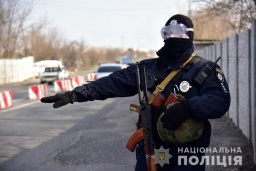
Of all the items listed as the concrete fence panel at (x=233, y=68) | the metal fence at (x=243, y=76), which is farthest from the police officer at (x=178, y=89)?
the concrete fence panel at (x=233, y=68)

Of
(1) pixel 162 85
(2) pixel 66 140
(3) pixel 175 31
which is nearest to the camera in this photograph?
(1) pixel 162 85

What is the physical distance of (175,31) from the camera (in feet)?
10.4

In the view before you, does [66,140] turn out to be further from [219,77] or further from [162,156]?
[219,77]

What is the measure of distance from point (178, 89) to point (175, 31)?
429mm

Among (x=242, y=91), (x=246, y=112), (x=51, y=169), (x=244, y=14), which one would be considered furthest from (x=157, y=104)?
(x=244, y=14)

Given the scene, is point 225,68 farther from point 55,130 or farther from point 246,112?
point 55,130

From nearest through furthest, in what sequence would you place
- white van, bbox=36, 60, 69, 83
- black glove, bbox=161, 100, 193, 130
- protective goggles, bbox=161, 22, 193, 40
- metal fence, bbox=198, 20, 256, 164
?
1. black glove, bbox=161, 100, 193, 130
2. protective goggles, bbox=161, 22, 193, 40
3. metal fence, bbox=198, 20, 256, 164
4. white van, bbox=36, 60, 69, 83

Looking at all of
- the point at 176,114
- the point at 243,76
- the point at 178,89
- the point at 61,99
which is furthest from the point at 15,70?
the point at 176,114

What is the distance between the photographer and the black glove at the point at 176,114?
9.16 ft

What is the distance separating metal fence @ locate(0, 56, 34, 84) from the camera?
4041cm

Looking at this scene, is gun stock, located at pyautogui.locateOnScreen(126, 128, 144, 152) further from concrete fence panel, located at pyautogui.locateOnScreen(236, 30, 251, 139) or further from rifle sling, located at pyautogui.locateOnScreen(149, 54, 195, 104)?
concrete fence panel, located at pyautogui.locateOnScreen(236, 30, 251, 139)

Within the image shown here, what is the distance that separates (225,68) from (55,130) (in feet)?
14.3

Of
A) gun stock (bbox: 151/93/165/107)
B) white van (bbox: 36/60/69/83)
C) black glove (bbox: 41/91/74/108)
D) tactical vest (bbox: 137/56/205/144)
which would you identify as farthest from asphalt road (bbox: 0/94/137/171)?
white van (bbox: 36/60/69/83)

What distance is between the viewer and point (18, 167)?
657 cm
